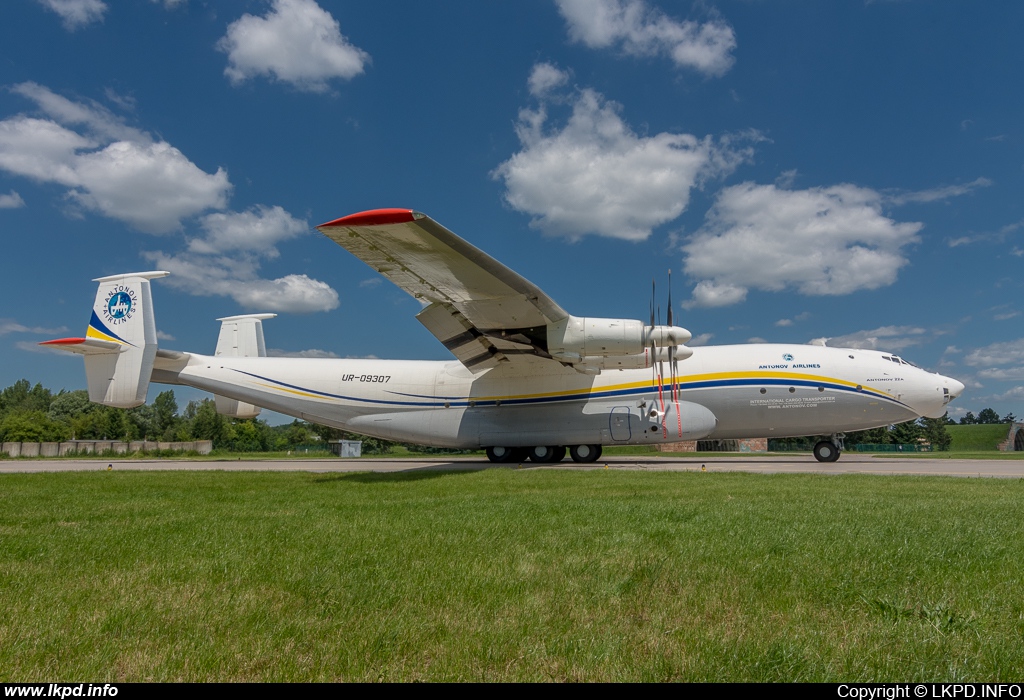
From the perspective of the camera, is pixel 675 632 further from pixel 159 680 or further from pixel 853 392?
pixel 853 392

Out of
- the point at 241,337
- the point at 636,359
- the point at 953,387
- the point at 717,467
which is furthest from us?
the point at 241,337

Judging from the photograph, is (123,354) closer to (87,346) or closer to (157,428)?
(87,346)

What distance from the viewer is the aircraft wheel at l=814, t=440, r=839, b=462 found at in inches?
819

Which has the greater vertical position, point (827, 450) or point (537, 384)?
point (537, 384)

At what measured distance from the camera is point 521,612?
3217 mm

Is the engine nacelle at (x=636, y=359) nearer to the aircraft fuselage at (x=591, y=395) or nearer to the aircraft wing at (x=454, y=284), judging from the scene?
the aircraft fuselage at (x=591, y=395)

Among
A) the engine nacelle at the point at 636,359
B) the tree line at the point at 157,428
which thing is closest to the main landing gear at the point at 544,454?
the engine nacelle at the point at 636,359

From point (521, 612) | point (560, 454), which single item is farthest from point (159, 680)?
point (560, 454)

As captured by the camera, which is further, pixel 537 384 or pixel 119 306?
pixel 119 306

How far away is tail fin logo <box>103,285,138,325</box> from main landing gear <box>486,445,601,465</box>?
1354cm

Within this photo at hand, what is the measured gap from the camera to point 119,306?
2086 centimetres

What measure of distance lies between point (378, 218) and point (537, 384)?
10.3 meters

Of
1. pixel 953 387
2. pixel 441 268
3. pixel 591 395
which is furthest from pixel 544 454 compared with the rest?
pixel 953 387

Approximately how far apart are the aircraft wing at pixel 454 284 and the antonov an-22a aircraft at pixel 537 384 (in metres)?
0.10
